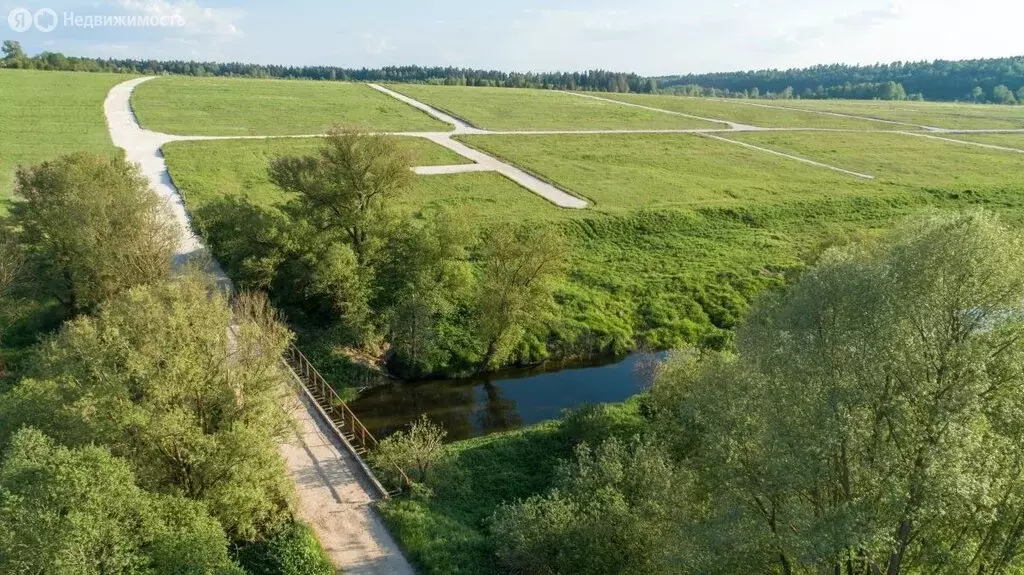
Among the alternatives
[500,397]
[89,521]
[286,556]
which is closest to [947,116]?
[500,397]

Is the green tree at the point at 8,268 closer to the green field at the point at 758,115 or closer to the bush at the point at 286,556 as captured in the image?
the bush at the point at 286,556

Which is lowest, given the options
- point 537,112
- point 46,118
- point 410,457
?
point 410,457

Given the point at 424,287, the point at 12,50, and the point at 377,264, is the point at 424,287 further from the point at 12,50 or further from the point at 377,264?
the point at 12,50

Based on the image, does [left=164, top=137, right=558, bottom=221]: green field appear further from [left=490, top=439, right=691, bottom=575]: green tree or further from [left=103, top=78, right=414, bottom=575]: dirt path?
[left=490, top=439, right=691, bottom=575]: green tree

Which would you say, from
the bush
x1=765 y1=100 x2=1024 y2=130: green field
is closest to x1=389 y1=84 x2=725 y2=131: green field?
x1=765 y1=100 x2=1024 y2=130: green field

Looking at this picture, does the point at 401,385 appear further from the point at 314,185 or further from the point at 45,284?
the point at 45,284

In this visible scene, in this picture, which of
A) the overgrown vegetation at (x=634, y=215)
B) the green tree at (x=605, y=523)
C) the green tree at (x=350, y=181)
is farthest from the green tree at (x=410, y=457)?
the green tree at (x=350, y=181)

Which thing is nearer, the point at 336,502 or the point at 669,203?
the point at 336,502
